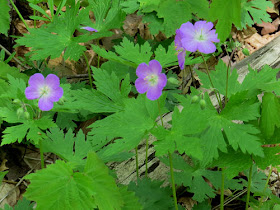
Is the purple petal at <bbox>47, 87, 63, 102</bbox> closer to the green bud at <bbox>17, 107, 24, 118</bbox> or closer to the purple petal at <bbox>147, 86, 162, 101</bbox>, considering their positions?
the green bud at <bbox>17, 107, 24, 118</bbox>

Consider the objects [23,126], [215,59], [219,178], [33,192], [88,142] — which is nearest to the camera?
[33,192]

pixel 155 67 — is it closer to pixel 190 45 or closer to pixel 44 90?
pixel 190 45

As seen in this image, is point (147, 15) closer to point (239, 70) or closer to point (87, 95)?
point (239, 70)

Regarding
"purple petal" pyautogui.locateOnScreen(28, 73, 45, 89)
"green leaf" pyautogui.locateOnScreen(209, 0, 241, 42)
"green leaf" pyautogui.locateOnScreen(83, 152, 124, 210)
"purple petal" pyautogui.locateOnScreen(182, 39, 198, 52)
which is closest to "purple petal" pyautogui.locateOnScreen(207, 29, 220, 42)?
"purple petal" pyautogui.locateOnScreen(182, 39, 198, 52)

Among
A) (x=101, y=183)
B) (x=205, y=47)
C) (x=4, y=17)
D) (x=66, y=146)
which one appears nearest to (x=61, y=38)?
(x=4, y=17)

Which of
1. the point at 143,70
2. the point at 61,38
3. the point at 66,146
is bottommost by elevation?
Result: the point at 66,146

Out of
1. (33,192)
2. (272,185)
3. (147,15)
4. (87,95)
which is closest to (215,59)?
(147,15)

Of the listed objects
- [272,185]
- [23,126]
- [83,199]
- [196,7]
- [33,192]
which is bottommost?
[272,185]

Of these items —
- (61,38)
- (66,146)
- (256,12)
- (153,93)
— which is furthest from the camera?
(256,12)
